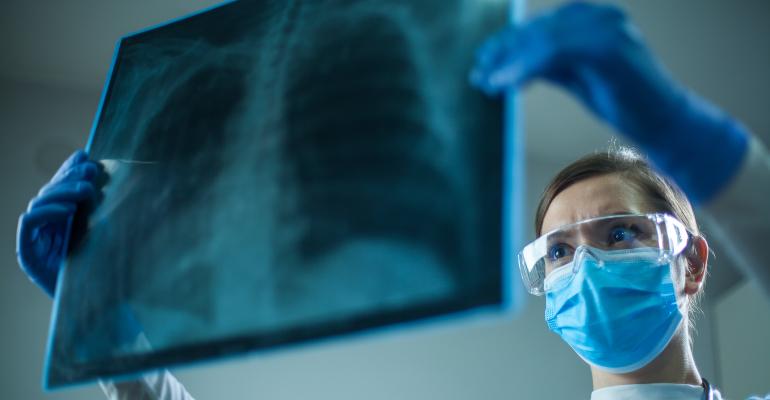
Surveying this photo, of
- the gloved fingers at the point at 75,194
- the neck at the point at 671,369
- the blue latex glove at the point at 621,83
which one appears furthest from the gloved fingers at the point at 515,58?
the neck at the point at 671,369

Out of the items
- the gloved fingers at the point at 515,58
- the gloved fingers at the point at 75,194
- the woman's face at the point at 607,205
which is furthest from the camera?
the woman's face at the point at 607,205

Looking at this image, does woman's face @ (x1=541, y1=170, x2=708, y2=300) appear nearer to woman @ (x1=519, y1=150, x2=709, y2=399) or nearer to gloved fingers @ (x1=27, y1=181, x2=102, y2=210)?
woman @ (x1=519, y1=150, x2=709, y2=399)

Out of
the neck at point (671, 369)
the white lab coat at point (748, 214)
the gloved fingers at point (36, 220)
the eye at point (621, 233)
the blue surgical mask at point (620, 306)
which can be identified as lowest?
the neck at point (671, 369)

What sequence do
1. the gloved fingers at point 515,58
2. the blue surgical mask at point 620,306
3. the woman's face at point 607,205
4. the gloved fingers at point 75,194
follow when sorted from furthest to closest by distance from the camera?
the woman's face at point 607,205
the blue surgical mask at point 620,306
the gloved fingers at point 75,194
the gloved fingers at point 515,58

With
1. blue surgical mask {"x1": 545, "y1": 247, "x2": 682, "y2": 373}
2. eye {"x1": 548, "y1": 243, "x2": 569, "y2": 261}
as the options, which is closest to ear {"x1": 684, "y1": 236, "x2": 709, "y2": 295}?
blue surgical mask {"x1": 545, "y1": 247, "x2": 682, "y2": 373}

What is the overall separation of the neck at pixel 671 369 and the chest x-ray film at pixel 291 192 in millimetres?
856

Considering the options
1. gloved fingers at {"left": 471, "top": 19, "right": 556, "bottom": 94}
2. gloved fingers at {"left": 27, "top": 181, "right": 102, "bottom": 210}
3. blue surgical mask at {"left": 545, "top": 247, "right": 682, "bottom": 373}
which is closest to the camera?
gloved fingers at {"left": 471, "top": 19, "right": 556, "bottom": 94}

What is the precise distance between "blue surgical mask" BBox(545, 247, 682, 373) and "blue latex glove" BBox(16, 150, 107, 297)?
Result: 2.81ft

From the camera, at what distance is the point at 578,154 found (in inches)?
152

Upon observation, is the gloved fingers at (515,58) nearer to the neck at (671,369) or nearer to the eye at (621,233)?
the eye at (621,233)

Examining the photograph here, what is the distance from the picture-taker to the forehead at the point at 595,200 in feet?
4.60

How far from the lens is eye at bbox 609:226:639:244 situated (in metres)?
1.35

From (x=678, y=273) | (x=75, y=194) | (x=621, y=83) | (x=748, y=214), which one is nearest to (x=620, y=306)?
(x=678, y=273)

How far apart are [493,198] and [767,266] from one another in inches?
12.9
